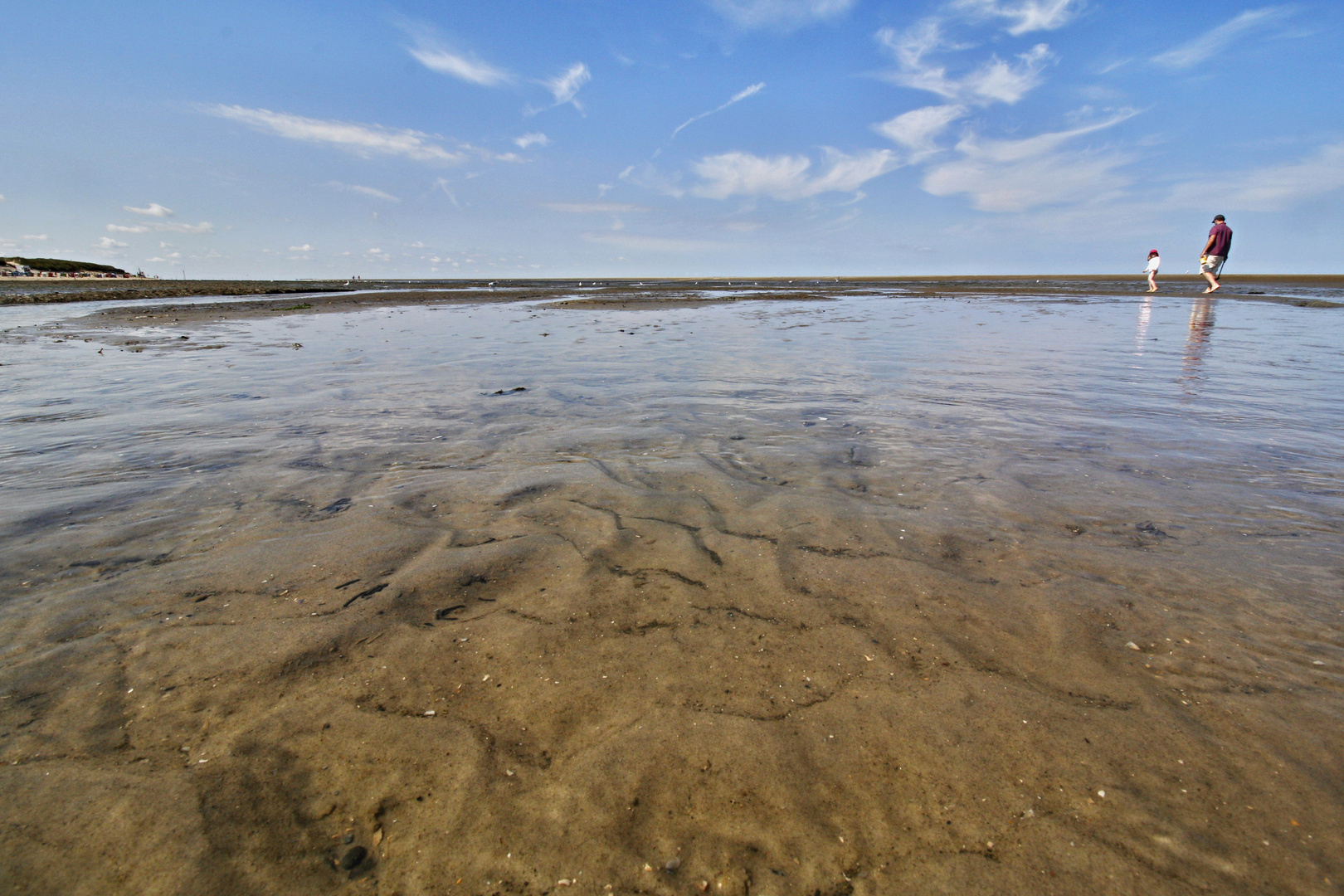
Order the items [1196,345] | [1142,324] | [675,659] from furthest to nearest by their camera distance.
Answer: [1142,324]
[1196,345]
[675,659]

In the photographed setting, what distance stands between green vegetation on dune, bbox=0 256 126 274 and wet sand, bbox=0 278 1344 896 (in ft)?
343

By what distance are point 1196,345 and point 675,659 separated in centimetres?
1473

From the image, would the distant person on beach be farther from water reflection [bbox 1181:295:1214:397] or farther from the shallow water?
the shallow water

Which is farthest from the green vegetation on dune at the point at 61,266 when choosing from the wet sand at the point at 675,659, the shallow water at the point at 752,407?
the wet sand at the point at 675,659

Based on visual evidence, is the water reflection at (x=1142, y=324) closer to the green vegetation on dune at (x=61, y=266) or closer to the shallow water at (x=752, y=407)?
the shallow water at (x=752, y=407)

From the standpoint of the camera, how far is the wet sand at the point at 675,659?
5.45 feet

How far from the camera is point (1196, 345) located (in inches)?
468

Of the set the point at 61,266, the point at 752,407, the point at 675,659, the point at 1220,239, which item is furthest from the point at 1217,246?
the point at 61,266

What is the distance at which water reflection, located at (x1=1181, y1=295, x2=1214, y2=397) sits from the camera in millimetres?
8188

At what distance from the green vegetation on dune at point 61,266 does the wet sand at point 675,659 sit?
10469 cm

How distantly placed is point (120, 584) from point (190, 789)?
1.81 m

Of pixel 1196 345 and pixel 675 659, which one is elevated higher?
pixel 1196 345

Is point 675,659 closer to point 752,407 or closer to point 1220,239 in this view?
point 752,407

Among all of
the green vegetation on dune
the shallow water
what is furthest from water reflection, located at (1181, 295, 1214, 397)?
the green vegetation on dune
